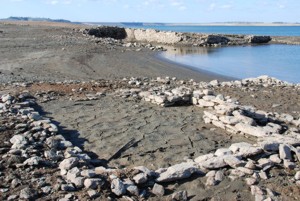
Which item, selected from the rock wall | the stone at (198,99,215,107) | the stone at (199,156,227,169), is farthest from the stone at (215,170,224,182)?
the rock wall

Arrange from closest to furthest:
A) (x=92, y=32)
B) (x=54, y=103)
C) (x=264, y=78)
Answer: (x=54, y=103) < (x=264, y=78) < (x=92, y=32)

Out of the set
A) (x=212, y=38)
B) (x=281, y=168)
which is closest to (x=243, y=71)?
(x=281, y=168)

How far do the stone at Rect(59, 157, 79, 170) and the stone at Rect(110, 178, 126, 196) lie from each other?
994mm

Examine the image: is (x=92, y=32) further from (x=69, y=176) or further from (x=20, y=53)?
(x=69, y=176)

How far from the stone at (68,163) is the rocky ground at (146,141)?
0.02m

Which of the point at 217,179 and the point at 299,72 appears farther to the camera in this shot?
the point at 299,72

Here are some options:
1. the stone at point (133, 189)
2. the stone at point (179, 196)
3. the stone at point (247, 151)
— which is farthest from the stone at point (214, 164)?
the stone at point (133, 189)

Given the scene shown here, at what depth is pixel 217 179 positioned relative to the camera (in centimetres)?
631

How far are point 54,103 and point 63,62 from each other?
10.2 meters

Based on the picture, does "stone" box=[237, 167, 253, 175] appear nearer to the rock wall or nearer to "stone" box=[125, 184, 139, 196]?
"stone" box=[125, 184, 139, 196]

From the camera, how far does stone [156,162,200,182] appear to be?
248 inches

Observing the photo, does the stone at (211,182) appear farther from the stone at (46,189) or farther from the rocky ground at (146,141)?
the stone at (46,189)

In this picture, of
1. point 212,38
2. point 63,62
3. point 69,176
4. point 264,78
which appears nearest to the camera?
point 69,176

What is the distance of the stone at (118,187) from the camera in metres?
5.90
